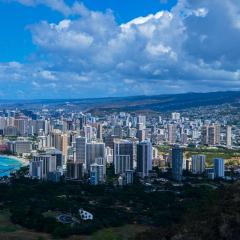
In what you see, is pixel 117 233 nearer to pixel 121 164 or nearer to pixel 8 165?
pixel 121 164

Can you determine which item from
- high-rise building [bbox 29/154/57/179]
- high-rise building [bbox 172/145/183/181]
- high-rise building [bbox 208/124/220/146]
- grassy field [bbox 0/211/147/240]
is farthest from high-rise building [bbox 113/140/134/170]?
grassy field [bbox 0/211/147/240]

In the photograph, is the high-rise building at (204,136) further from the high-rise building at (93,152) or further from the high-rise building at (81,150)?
the high-rise building at (81,150)

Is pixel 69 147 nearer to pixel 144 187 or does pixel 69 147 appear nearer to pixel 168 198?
pixel 144 187

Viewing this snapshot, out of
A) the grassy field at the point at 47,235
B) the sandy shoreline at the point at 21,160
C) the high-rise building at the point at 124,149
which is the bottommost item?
the sandy shoreline at the point at 21,160

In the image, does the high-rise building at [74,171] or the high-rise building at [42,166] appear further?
the high-rise building at [42,166]

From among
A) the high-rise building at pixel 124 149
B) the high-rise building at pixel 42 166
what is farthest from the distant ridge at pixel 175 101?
the high-rise building at pixel 42 166

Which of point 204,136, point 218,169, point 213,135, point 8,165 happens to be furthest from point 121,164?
point 204,136

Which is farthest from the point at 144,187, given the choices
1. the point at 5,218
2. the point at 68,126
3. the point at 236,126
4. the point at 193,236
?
the point at 236,126
